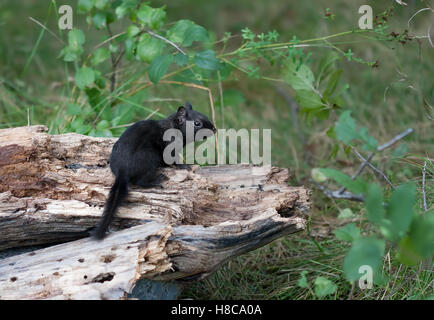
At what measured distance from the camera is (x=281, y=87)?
6883 mm

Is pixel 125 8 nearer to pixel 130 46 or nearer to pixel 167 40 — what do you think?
pixel 130 46

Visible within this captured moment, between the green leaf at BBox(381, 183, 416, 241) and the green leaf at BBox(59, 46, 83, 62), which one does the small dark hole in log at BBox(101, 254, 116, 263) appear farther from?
the green leaf at BBox(59, 46, 83, 62)

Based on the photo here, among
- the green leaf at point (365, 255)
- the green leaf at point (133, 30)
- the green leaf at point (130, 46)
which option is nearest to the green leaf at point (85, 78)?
the green leaf at point (130, 46)

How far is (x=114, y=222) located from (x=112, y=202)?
0.13 meters

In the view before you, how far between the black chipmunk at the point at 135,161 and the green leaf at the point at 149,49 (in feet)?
1.68

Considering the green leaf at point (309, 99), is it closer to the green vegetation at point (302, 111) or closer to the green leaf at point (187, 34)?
the green vegetation at point (302, 111)

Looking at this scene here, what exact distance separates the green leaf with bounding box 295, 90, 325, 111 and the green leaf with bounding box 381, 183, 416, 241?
1.98 m

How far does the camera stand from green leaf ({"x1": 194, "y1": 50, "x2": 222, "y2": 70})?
11.8ft

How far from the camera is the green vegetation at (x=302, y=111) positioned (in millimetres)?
2338

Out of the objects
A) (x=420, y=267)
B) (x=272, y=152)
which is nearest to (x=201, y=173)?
(x=420, y=267)

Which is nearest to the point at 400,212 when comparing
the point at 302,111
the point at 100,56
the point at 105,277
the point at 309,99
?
the point at 105,277

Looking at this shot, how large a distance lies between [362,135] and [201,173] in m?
→ 1.54

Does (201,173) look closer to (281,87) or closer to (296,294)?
(296,294)

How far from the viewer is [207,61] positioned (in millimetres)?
3633
